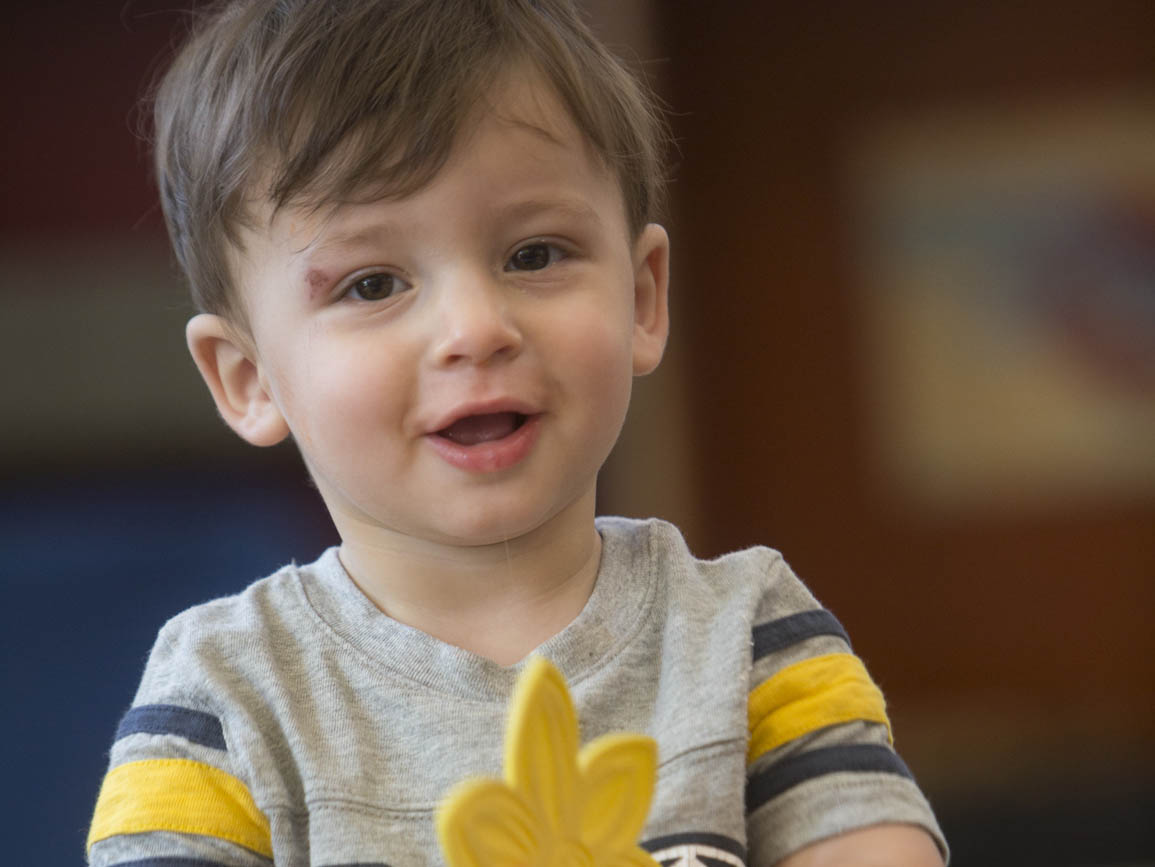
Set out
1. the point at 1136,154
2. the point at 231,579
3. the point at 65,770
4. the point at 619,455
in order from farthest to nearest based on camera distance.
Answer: the point at 1136,154, the point at 619,455, the point at 231,579, the point at 65,770

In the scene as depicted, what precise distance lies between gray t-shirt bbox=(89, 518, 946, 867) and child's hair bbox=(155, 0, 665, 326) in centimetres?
19

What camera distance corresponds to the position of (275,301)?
0.74 meters

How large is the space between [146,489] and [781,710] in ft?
4.60

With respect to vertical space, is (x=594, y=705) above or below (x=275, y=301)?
below

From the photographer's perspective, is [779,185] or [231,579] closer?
[231,579]

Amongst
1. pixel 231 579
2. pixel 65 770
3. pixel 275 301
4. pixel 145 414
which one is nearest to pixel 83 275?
pixel 145 414

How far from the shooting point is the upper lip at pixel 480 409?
68 cm

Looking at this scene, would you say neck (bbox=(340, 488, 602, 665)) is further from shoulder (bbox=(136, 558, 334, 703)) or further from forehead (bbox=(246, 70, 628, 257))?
forehead (bbox=(246, 70, 628, 257))

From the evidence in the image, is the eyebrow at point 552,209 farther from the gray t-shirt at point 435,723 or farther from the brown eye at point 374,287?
the gray t-shirt at point 435,723

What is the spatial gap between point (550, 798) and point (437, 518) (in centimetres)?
19

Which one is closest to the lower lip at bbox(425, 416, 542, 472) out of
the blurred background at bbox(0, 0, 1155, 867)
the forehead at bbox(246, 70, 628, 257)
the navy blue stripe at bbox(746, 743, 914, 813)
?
the forehead at bbox(246, 70, 628, 257)

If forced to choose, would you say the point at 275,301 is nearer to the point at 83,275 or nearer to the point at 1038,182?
the point at 83,275

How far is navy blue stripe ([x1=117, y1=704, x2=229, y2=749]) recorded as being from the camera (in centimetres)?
69

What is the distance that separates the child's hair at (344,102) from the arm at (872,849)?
0.35 meters
